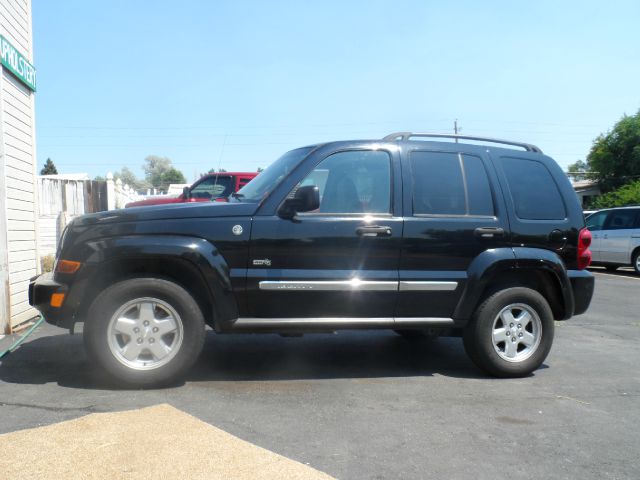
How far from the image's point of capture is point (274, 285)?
4902mm

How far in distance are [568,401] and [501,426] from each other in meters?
0.97

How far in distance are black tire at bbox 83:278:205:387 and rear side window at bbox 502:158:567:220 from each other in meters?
3.02

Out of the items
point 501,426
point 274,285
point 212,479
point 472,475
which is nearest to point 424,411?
point 501,426

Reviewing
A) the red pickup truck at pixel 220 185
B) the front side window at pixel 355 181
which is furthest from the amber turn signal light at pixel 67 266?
the red pickup truck at pixel 220 185

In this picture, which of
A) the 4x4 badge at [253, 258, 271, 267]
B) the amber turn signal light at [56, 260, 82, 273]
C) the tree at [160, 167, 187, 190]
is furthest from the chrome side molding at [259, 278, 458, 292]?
the tree at [160, 167, 187, 190]

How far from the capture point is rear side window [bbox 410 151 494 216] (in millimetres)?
5305

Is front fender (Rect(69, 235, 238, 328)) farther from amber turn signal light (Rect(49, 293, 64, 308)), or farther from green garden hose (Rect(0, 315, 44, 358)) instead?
green garden hose (Rect(0, 315, 44, 358))

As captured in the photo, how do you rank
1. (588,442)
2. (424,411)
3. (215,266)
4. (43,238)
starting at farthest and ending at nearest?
(43,238) < (215,266) < (424,411) < (588,442)

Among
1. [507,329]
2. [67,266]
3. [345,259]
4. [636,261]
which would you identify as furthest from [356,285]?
[636,261]

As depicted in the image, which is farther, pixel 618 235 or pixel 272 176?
pixel 618 235

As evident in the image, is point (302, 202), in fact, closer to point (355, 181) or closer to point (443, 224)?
point (355, 181)

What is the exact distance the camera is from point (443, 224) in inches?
206

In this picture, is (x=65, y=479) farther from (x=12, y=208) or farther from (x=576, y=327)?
(x=576, y=327)

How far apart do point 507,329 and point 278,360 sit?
2.15m
